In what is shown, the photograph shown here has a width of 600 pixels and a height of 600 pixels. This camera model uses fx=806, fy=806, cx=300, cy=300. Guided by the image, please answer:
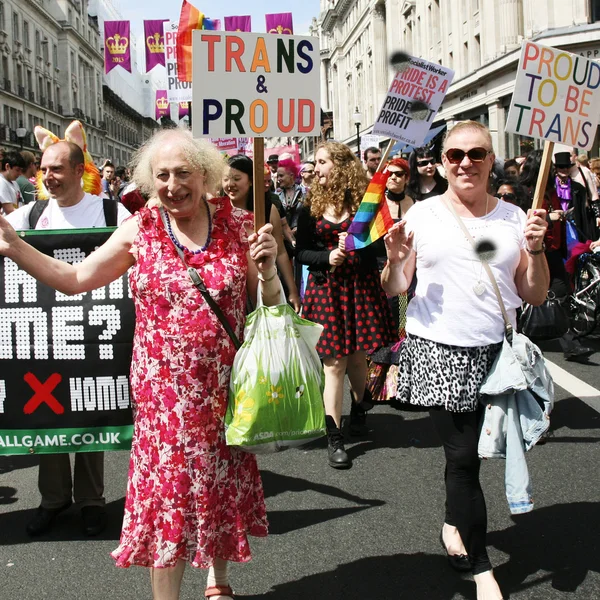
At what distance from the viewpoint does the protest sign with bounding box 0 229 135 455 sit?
4.08 metres

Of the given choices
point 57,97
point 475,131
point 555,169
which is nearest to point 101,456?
point 475,131

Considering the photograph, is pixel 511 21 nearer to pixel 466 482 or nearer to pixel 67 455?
pixel 67 455

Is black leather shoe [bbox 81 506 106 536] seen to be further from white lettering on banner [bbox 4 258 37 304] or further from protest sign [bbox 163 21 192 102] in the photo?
protest sign [bbox 163 21 192 102]

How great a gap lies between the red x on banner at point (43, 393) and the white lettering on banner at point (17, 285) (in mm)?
389

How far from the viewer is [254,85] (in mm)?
3420

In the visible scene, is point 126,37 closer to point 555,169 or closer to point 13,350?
point 555,169

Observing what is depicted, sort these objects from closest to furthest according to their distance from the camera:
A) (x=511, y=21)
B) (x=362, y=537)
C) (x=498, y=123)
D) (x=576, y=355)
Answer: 1. (x=362, y=537)
2. (x=576, y=355)
3. (x=511, y=21)
4. (x=498, y=123)

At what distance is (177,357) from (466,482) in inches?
52.7

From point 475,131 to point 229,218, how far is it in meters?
1.09

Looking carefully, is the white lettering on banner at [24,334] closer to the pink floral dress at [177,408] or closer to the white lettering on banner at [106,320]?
the white lettering on banner at [106,320]

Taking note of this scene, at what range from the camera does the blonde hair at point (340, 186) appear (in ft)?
17.5

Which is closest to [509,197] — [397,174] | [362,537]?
[397,174]

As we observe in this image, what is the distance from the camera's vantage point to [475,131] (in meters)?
3.36

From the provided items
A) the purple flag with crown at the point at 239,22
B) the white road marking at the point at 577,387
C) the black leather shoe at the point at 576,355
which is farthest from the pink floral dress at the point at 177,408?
the purple flag with crown at the point at 239,22
